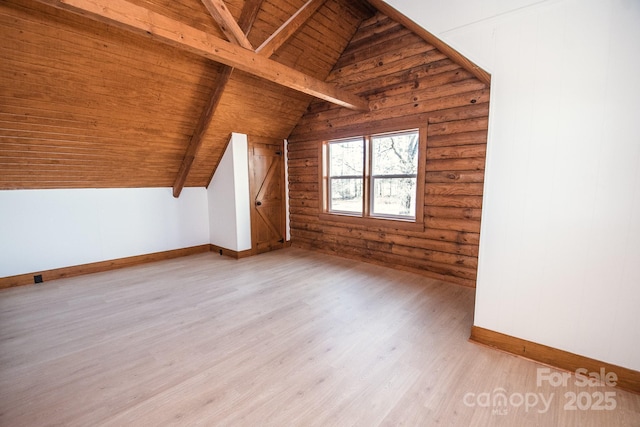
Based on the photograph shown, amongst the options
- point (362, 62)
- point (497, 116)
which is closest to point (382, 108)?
point (362, 62)

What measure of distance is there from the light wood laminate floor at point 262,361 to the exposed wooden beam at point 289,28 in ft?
10.0

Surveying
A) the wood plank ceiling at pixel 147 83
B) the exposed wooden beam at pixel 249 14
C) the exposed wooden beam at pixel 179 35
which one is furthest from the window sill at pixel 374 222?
the exposed wooden beam at pixel 249 14

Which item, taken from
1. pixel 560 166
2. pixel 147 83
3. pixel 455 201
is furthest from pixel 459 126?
pixel 147 83

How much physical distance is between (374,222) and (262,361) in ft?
9.50

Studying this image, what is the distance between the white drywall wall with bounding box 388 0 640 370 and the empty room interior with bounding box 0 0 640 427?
0.01 m

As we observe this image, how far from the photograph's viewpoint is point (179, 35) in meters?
2.37

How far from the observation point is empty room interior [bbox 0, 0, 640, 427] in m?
1.74

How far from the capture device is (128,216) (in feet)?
15.1

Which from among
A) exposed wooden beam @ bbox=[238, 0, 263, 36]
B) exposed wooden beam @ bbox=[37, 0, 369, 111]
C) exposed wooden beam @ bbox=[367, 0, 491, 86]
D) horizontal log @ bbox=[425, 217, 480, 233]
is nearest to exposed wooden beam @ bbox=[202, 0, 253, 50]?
exposed wooden beam @ bbox=[37, 0, 369, 111]

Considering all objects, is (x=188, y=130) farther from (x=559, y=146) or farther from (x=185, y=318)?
(x=559, y=146)

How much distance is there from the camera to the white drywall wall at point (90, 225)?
3682mm

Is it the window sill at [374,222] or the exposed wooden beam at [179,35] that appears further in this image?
the window sill at [374,222]

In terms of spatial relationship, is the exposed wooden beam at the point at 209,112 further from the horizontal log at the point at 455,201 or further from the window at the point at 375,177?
the horizontal log at the point at 455,201

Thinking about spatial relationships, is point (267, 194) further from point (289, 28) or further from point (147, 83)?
point (289, 28)
